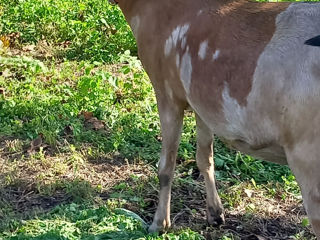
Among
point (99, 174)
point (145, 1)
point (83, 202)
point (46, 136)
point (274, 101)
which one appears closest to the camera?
point (274, 101)

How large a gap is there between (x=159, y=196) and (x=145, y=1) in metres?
1.42

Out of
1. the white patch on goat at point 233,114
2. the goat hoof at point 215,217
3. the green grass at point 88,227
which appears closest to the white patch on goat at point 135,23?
the white patch on goat at point 233,114

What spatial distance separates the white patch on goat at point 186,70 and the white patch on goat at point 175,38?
112 millimetres

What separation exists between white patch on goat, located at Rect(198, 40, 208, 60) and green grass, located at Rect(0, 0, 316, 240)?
1322mm

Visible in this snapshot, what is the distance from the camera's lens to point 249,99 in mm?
3738

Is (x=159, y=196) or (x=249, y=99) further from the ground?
(x=249, y=99)

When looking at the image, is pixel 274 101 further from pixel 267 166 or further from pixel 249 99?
pixel 267 166

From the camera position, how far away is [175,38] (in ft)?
14.3

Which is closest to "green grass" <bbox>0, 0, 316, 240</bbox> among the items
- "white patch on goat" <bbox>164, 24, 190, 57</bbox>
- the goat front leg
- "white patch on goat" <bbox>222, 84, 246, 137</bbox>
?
the goat front leg

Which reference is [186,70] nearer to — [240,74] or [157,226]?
[240,74]

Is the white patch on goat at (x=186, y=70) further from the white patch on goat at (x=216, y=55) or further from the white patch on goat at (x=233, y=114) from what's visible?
the white patch on goat at (x=233, y=114)

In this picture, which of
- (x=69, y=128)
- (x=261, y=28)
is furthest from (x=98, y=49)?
(x=261, y=28)

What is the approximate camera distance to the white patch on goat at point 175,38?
14.1ft

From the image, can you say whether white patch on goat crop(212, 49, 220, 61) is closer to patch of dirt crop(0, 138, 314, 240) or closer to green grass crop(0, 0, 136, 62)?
patch of dirt crop(0, 138, 314, 240)
